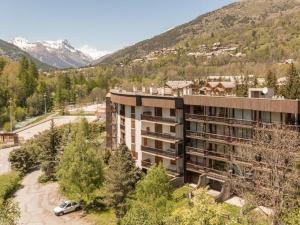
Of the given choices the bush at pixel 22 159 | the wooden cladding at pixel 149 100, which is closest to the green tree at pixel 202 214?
the wooden cladding at pixel 149 100

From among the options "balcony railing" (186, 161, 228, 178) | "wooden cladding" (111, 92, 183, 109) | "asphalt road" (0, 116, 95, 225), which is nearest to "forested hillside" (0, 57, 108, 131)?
"asphalt road" (0, 116, 95, 225)

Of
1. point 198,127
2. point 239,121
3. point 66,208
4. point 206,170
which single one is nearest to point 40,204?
point 66,208

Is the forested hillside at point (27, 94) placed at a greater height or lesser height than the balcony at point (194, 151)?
greater

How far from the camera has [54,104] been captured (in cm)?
17812

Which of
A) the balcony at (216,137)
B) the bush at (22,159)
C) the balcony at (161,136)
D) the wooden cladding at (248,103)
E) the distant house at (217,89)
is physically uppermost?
the distant house at (217,89)

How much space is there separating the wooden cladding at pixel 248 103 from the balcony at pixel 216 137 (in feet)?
12.7

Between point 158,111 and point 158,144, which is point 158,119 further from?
point 158,144

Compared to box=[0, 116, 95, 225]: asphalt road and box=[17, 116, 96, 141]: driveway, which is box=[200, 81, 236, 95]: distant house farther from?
box=[17, 116, 96, 141]: driveway

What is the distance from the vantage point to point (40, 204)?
56.5 metres

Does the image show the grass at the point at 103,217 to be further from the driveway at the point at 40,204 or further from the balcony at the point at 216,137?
the balcony at the point at 216,137

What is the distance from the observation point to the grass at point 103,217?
4840 centimetres

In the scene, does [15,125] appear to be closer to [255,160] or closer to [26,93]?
[26,93]

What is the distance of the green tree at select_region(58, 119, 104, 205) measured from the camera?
2031 inches

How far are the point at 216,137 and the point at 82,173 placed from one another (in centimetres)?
1762
